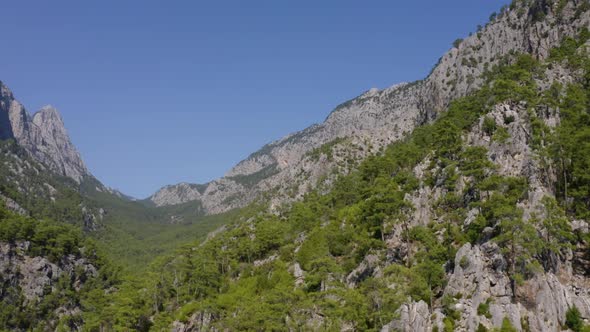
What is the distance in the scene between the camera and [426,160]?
327 feet

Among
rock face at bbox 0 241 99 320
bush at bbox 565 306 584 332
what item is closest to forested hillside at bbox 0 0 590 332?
bush at bbox 565 306 584 332

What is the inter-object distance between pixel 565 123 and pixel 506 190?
22.9 meters

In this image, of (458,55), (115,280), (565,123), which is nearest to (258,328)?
(565,123)

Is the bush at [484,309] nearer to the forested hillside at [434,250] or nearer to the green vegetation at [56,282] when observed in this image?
the forested hillside at [434,250]

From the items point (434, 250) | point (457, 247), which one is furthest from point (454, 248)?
point (434, 250)

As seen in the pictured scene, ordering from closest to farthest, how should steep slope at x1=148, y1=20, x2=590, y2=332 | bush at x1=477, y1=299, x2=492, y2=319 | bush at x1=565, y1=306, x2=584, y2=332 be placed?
bush at x1=565, y1=306, x2=584, y2=332
bush at x1=477, y1=299, x2=492, y2=319
steep slope at x1=148, y1=20, x2=590, y2=332

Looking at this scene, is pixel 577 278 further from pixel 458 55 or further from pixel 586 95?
pixel 458 55

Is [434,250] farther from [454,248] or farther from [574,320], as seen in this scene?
[574,320]

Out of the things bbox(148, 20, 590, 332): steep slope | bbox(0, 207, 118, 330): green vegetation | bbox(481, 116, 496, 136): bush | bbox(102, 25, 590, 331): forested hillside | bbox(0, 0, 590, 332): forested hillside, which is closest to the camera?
bbox(148, 20, 590, 332): steep slope

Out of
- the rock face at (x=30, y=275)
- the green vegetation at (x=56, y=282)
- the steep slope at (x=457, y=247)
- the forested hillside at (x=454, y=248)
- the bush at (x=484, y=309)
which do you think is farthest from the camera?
the rock face at (x=30, y=275)

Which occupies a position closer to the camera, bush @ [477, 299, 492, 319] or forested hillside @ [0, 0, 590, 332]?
bush @ [477, 299, 492, 319]

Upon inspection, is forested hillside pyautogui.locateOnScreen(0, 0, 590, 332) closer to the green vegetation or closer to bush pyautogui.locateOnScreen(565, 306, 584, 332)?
bush pyautogui.locateOnScreen(565, 306, 584, 332)

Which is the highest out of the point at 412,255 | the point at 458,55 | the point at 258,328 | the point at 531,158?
the point at 458,55

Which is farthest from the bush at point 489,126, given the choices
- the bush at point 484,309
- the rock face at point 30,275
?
the rock face at point 30,275
